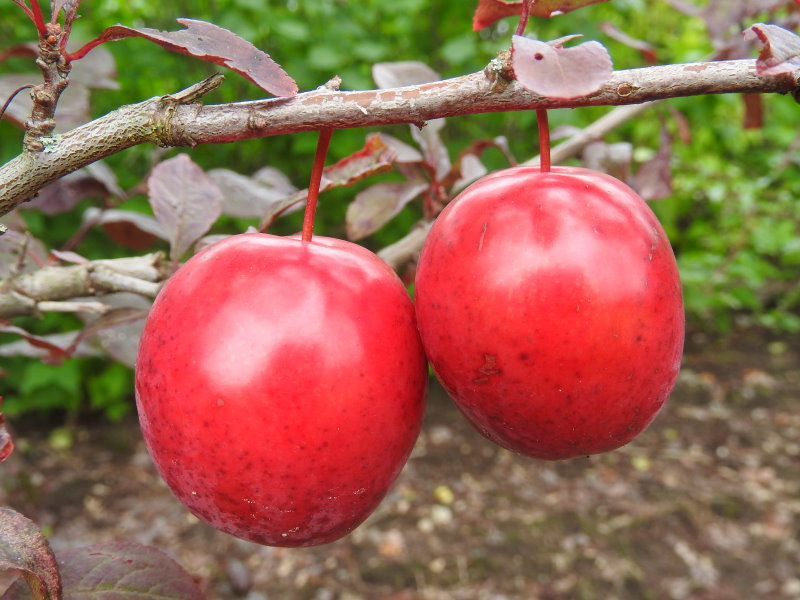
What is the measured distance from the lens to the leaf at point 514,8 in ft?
1.96

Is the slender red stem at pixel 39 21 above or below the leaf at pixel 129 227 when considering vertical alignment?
above

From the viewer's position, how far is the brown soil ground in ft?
6.40

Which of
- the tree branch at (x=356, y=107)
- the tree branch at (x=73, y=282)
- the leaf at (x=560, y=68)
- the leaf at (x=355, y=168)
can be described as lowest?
the tree branch at (x=73, y=282)

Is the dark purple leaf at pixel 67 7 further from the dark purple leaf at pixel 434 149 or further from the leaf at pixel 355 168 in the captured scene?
the dark purple leaf at pixel 434 149

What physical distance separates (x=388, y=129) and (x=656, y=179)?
1.55 m

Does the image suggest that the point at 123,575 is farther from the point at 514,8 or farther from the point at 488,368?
the point at 514,8

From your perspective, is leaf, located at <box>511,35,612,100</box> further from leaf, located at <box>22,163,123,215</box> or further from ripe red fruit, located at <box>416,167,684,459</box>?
leaf, located at <box>22,163,123,215</box>

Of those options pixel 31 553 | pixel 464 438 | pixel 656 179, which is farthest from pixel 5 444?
pixel 464 438

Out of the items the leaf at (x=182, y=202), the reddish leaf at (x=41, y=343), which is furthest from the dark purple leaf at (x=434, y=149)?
the reddish leaf at (x=41, y=343)

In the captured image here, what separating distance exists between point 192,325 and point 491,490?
6.52 ft

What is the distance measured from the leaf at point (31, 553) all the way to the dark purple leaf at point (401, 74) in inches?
25.3

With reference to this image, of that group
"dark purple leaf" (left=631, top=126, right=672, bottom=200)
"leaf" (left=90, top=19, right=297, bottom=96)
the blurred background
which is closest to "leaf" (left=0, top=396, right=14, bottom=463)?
"leaf" (left=90, top=19, right=297, bottom=96)

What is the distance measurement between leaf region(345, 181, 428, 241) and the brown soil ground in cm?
126

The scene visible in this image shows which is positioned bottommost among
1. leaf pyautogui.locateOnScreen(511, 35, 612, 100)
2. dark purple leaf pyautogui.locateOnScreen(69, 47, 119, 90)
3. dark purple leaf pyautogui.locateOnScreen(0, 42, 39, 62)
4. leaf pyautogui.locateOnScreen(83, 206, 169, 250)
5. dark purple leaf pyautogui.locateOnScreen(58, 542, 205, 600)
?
leaf pyautogui.locateOnScreen(83, 206, 169, 250)
